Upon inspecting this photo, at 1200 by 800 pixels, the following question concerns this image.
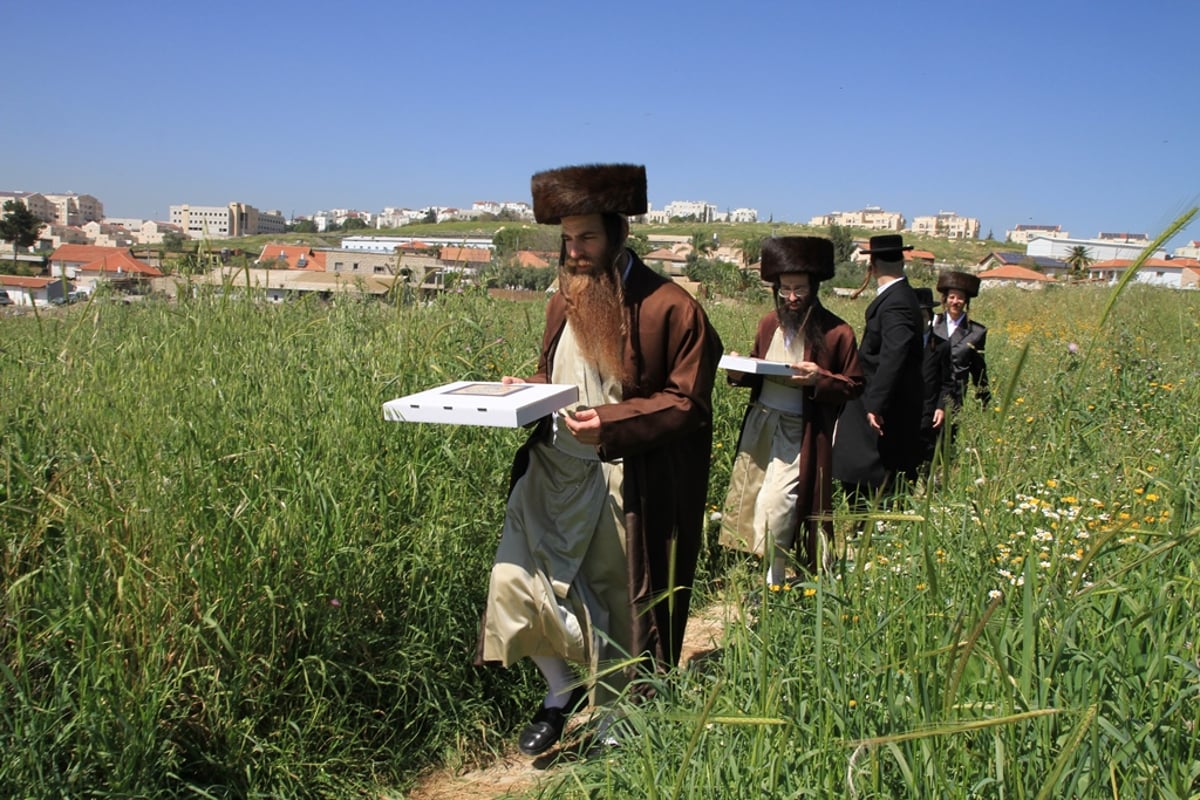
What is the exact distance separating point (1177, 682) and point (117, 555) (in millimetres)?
2672

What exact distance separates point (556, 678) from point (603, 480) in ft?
2.34

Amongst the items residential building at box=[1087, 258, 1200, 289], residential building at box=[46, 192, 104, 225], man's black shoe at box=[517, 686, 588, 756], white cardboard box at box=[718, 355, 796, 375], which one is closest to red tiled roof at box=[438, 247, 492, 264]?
white cardboard box at box=[718, 355, 796, 375]

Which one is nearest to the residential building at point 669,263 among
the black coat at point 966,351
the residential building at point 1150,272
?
the residential building at point 1150,272

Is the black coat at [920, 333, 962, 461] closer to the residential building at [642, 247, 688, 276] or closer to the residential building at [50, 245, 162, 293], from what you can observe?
the residential building at [50, 245, 162, 293]

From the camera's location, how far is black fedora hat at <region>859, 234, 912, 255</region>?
559 cm

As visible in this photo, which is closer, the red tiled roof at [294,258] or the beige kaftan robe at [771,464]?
the beige kaftan robe at [771,464]

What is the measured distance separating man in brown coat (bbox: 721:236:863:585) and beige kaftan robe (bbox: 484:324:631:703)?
1504 mm

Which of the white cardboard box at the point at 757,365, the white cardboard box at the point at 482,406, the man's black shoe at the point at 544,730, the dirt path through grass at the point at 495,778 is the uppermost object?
the white cardboard box at the point at 482,406

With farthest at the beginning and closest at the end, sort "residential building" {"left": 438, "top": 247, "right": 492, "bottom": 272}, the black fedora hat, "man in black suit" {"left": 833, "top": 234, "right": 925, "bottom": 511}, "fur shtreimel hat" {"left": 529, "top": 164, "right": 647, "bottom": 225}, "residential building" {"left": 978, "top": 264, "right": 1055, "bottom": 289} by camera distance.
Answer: "residential building" {"left": 978, "top": 264, "right": 1055, "bottom": 289} < "residential building" {"left": 438, "top": 247, "right": 492, "bottom": 272} < the black fedora hat < "man in black suit" {"left": 833, "top": 234, "right": 925, "bottom": 511} < "fur shtreimel hat" {"left": 529, "top": 164, "right": 647, "bottom": 225}

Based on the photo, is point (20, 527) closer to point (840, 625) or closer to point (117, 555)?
point (117, 555)

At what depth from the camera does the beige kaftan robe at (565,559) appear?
3.17 m

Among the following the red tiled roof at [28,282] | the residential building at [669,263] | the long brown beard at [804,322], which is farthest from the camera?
the residential building at [669,263]

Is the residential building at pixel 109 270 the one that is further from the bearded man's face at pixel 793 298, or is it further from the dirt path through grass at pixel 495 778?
the bearded man's face at pixel 793 298

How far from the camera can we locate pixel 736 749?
6.81 ft
